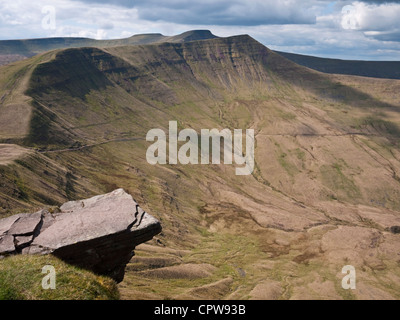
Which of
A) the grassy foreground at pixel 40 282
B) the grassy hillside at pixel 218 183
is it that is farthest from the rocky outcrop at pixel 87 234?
the grassy hillside at pixel 218 183

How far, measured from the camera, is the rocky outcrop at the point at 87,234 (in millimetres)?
20422

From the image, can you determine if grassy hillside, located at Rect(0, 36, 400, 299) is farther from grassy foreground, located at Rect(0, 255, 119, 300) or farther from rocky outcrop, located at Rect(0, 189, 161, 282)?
grassy foreground, located at Rect(0, 255, 119, 300)

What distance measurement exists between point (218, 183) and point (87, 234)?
105 meters

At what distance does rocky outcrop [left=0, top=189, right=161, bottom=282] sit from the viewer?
2042cm

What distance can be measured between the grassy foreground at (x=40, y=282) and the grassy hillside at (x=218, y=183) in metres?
19.6

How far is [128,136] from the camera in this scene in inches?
5359

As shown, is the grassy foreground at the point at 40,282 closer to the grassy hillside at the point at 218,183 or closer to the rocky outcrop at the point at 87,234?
the rocky outcrop at the point at 87,234

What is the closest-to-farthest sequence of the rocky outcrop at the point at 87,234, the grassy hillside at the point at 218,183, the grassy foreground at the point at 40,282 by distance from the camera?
the grassy foreground at the point at 40,282
the rocky outcrop at the point at 87,234
the grassy hillside at the point at 218,183

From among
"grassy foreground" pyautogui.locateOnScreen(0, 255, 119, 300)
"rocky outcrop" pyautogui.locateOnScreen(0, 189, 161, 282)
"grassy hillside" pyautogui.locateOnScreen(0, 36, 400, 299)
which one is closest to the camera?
"grassy foreground" pyautogui.locateOnScreen(0, 255, 119, 300)

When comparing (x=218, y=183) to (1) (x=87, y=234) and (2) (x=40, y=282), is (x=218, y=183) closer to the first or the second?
(1) (x=87, y=234)

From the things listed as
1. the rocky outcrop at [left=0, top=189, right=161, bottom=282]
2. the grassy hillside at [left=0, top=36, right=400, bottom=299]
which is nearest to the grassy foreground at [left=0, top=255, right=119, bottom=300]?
the rocky outcrop at [left=0, top=189, right=161, bottom=282]

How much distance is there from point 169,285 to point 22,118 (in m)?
76.6

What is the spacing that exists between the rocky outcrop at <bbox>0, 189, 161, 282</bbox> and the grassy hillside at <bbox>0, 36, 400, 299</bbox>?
56.2 feet

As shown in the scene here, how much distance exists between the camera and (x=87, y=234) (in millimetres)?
20922
